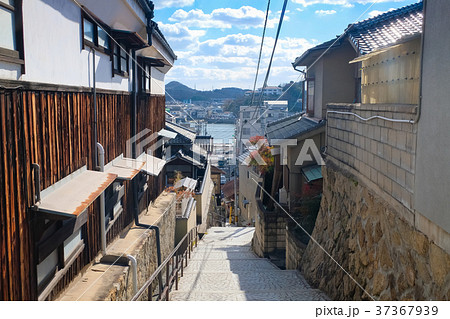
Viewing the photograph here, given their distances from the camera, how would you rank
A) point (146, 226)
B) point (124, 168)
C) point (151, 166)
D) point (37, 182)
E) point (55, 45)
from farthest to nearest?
1. point (146, 226)
2. point (151, 166)
3. point (124, 168)
4. point (55, 45)
5. point (37, 182)

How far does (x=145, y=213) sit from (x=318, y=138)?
762 centimetres

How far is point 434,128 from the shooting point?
17.6 ft

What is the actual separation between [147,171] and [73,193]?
17.4ft

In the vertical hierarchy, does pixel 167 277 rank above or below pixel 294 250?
above

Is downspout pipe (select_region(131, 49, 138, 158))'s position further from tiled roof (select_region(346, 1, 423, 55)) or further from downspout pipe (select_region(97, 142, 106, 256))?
tiled roof (select_region(346, 1, 423, 55))

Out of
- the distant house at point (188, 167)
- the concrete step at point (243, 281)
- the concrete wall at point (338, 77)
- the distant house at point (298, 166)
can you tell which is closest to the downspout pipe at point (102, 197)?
the concrete step at point (243, 281)

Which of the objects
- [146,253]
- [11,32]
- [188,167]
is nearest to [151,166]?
[146,253]

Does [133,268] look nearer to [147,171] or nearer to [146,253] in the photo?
[146,253]

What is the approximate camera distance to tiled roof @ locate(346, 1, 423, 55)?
14348 mm

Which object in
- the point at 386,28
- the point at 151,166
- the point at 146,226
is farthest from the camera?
the point at 386,28

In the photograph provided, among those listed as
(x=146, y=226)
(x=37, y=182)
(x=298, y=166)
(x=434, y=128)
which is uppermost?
(x=434, y=128)

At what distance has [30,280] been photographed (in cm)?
565

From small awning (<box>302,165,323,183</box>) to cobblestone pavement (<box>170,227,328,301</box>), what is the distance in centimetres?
361

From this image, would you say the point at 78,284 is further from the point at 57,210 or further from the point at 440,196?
the point at 440,196
